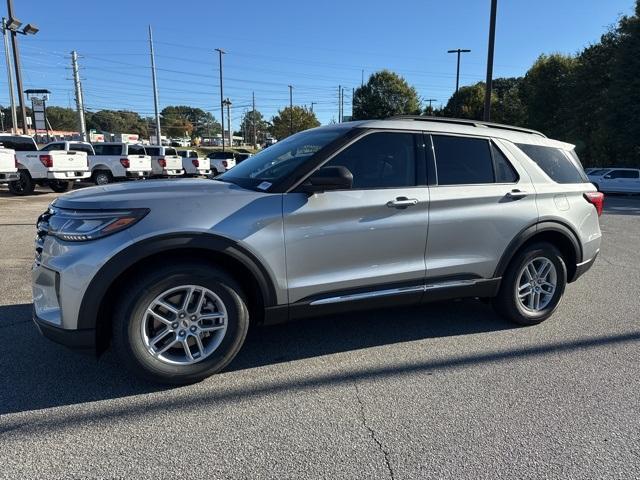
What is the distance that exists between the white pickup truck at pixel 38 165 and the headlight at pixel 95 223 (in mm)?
14461

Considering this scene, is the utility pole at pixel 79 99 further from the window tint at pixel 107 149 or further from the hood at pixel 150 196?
the hood at pixel 150 196

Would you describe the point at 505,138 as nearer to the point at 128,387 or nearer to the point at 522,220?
the point at 522,220

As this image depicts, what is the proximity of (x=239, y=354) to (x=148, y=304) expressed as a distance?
39.2 inches

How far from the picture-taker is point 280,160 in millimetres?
3992

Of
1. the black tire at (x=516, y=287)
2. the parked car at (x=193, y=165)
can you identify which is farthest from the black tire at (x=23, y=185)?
the black tire at (x=516, y=287)

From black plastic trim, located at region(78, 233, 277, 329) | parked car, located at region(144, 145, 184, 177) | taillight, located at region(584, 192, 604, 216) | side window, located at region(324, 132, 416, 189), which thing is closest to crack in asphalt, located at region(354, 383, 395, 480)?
black plastic trim, located at region(78, 233, 277, 329)

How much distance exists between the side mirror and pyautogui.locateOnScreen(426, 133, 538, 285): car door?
0.91 metres

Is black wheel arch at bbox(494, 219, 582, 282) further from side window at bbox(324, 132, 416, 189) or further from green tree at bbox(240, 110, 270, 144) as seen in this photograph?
green tree at bbox(240, 110, 270, 144)

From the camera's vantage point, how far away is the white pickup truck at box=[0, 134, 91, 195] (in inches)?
617

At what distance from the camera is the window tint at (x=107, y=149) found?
771 inches

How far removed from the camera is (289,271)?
3449 mm

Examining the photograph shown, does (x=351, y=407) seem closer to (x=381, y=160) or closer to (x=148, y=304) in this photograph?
(x=148, y=304)

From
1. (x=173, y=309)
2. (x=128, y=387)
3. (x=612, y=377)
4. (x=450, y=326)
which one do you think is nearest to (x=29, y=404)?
(x=128, y=387)

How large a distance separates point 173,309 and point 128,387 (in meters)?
0.62
